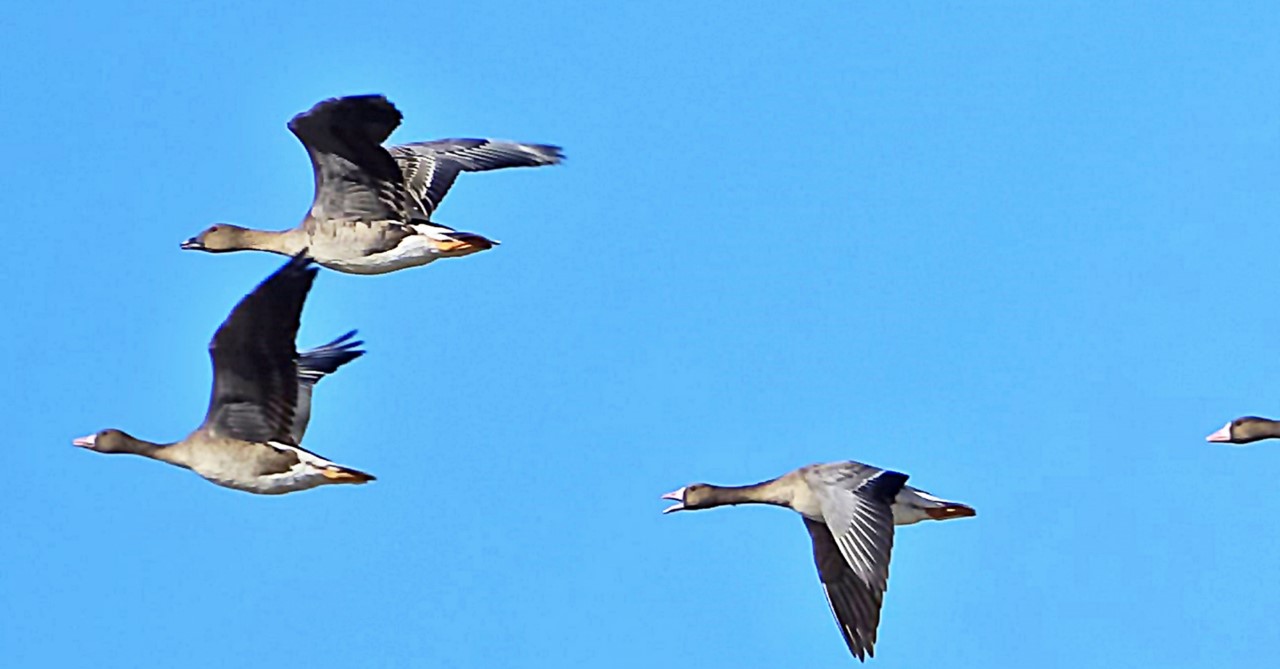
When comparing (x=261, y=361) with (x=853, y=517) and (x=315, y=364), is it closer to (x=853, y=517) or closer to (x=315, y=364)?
(x=315, y=364)

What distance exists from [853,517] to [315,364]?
5433 millimetres

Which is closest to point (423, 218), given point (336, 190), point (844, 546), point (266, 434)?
point (336, 190)

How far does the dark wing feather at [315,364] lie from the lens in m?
24.2

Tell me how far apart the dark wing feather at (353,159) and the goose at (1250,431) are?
9961 mm

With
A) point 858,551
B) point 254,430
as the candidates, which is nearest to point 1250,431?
point 858,551

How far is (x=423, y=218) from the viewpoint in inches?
1003

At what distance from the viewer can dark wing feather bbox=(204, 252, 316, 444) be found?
21.4 m

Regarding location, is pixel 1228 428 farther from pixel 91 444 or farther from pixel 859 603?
pixel 91 444

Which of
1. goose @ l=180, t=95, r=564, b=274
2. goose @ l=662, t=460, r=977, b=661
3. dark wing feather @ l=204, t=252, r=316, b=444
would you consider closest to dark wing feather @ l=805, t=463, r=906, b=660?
goose @ l=662, t=460, r=977, b=661

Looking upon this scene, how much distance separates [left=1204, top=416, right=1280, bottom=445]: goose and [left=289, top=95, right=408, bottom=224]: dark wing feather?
9961mm

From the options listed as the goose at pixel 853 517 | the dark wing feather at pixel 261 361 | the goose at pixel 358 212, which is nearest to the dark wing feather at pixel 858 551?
the goose at pixel 853 517

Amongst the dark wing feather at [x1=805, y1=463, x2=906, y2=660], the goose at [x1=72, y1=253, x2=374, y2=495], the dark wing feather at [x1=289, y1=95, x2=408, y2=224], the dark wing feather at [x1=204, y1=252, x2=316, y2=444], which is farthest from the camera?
the dark wing feather at [x1=289, y1=95, x2=408, y2=224]

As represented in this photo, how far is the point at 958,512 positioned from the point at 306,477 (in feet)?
21.1

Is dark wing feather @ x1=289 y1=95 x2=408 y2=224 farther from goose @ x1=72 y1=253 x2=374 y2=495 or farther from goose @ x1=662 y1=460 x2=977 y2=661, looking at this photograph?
goose @ x1=662 y1=460 x2=977 y2=661
